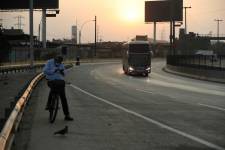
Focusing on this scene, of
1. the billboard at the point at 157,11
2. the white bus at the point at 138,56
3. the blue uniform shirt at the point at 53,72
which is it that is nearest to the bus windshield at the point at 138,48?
the white bus at the point at 138,56

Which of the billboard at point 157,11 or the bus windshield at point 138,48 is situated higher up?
the billboard at point 157,11

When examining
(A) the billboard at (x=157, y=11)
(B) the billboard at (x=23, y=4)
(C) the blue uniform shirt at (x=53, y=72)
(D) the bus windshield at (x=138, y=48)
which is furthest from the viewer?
(A) the billboard at (x=157, y=11)

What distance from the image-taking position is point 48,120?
52.6 feet

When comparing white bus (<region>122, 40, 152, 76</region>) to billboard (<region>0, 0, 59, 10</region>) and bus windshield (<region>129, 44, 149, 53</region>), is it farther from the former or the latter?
billboard (<region>0, 0, 59, 10</region>)

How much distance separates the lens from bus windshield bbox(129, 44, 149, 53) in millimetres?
54844

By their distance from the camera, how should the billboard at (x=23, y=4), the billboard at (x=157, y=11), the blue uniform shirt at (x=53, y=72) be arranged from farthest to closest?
the billboard at (x=157, y=11)
the billboard at (x=23, y=4)
the blue uniform shirt at (x=53, y=72)

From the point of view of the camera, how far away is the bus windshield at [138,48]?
54.8 m

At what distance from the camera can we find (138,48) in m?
55.0

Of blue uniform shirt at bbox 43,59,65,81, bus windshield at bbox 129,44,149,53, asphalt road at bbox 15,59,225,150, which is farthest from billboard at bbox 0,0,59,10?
blue uniform shirt at bbox 43,59,65,81

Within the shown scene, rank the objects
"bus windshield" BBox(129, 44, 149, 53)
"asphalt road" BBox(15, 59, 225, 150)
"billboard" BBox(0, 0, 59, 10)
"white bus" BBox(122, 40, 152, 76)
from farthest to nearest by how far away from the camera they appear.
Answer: "billboard" BBox(0, 0, 59, 10), "bus windshield" BBox(129, 44, 149, 53), "white bus" BBox(122, 40, 152, 76), "asphalt road" BBox(15, 59, 225, 150)

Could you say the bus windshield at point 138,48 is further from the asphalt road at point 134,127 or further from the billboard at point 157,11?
the billboard at point 157,11

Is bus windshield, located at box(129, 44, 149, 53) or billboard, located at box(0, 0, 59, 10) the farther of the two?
billboard, located at box(0, 0, 59, 10)

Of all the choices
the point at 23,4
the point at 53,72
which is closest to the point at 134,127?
the point at 53,72

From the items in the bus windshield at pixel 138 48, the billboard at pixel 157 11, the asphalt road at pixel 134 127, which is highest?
the billboard at pixel 157 11
